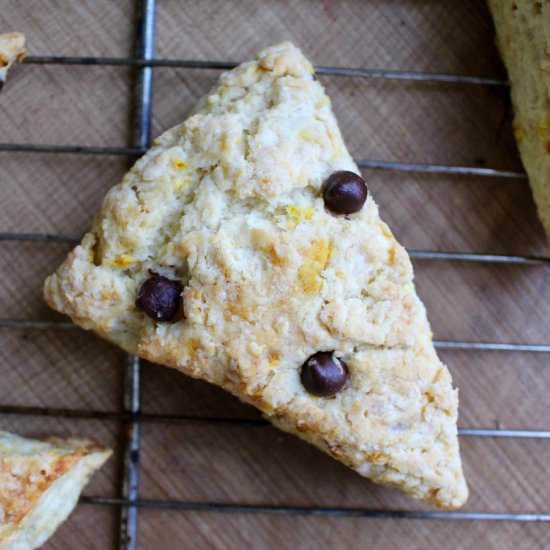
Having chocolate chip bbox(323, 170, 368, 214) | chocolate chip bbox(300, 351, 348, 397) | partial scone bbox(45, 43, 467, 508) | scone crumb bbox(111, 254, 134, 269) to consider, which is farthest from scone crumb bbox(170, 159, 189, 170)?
chocolate chip bbox(300, 351, 348, 397)

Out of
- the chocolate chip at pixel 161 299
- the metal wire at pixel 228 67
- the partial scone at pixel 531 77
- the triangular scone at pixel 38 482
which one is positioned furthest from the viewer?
the metal wire at pixel 228 67

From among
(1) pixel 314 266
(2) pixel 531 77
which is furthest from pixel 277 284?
(2) pixel 531 77

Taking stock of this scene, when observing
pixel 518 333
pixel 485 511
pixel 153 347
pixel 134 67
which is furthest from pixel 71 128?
pixel 485 511

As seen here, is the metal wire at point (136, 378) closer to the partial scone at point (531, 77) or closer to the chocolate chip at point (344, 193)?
the chocolate chip at point (344, 193)

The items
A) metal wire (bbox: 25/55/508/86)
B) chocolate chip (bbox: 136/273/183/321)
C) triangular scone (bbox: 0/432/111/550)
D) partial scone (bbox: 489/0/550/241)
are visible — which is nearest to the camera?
chocolate chip (bbox: 136/273/183/321)

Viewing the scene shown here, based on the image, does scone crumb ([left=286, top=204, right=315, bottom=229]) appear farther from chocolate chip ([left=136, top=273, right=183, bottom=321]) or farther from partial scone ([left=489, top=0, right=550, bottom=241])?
partial scone ([left=489, top=0, right=550, bottom=241])

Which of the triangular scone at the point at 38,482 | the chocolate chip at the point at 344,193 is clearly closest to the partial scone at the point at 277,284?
the chocolate chip at the point at 344,193
